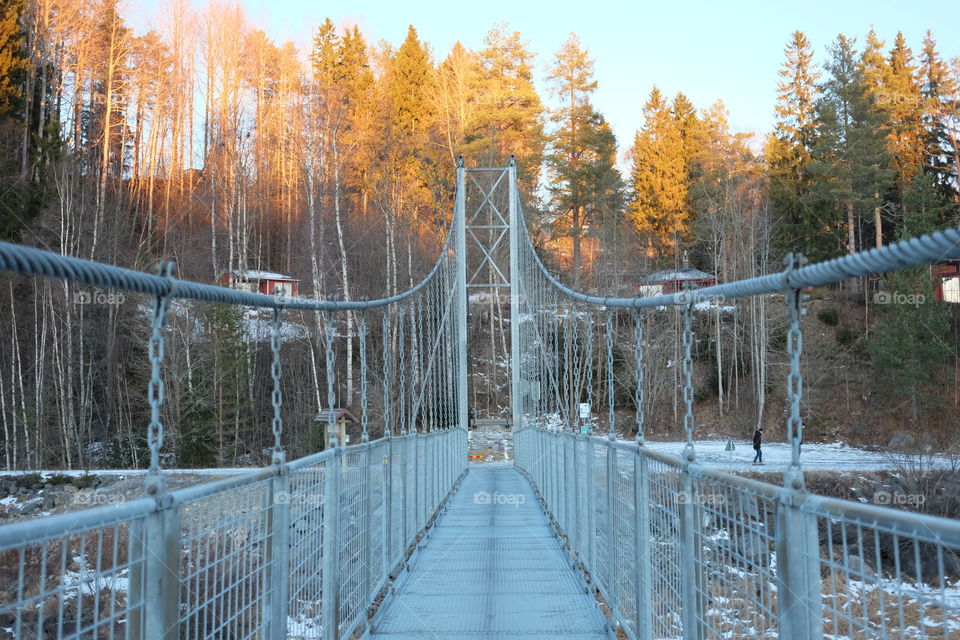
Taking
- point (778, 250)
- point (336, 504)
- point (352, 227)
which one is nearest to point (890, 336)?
point (778, 250)

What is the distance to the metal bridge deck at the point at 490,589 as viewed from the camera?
3281mm

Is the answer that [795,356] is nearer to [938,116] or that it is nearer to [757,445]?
[757,445]

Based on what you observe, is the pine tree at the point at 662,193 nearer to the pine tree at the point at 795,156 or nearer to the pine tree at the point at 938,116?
the pine tree at the point at 795,156

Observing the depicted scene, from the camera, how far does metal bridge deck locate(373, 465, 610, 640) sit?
3281mm

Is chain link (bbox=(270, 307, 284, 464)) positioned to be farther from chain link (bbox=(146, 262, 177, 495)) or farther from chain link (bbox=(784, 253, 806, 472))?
chain link (bbox=(784, 253, 806, 472))

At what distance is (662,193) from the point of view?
27906 mm

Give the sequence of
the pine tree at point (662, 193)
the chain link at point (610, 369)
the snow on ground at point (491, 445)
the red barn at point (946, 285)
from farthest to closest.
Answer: the pine tree at point (662, 193)
the red barn at point (946, 285)
the snow on ground at point (491, 445)
the chain link at point (610, 369)

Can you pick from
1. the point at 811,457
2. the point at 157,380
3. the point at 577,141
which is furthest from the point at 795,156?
the point at 157,380

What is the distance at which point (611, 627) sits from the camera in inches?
121

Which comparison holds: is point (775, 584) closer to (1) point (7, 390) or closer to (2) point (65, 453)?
(2) point (65, 453)

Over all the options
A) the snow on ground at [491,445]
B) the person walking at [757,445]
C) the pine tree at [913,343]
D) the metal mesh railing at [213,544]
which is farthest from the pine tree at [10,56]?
the pine tree at [913,343]

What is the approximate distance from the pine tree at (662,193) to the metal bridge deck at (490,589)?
72.0 ft

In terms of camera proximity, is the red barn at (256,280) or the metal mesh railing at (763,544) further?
the red barn at (256,280)

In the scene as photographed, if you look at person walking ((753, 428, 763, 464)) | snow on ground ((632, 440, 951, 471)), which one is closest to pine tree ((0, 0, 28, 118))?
snow on ground ((632, 440, 951, 471))
